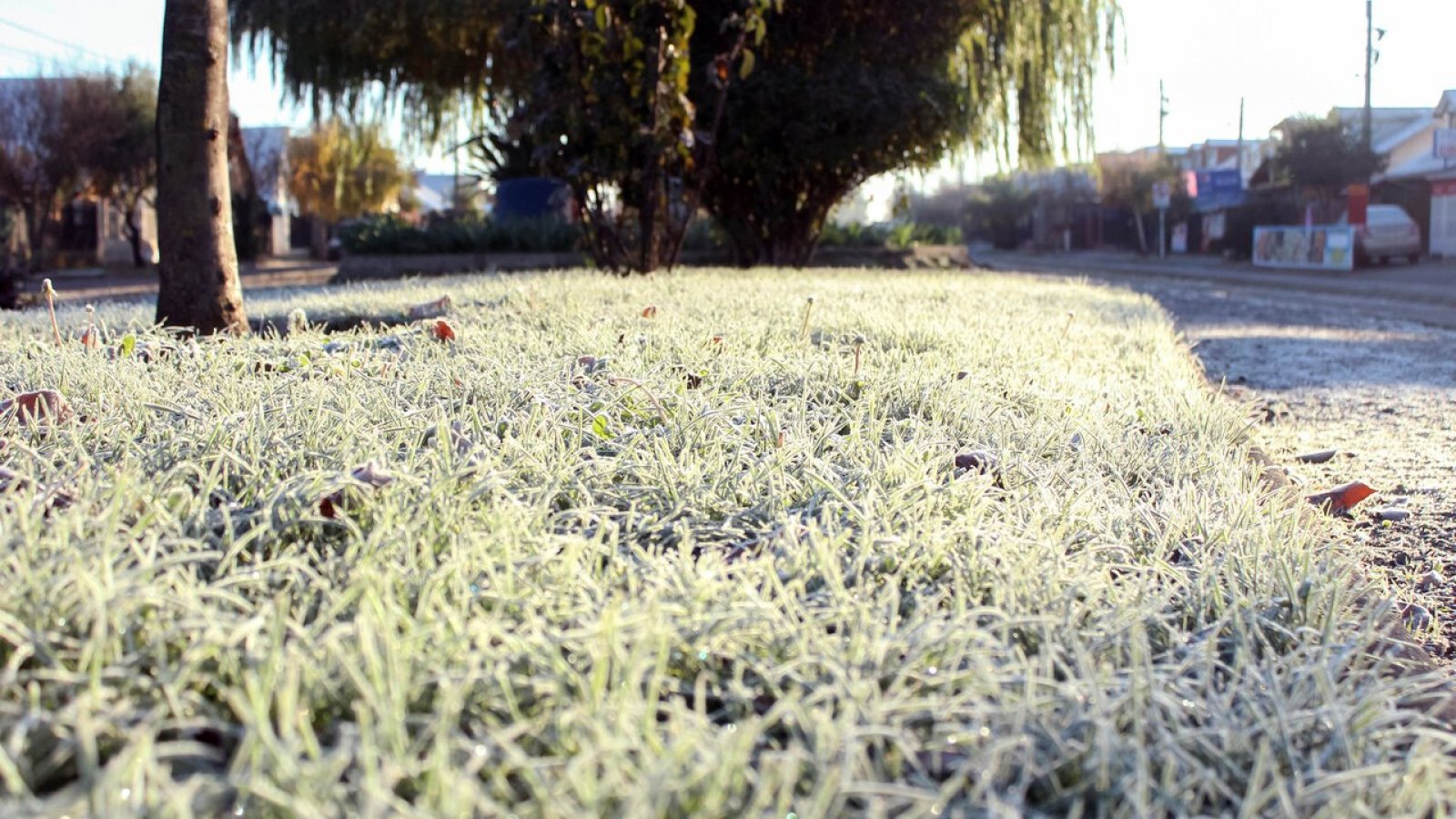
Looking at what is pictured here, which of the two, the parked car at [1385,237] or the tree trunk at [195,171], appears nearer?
the tree trunk at [195,171]

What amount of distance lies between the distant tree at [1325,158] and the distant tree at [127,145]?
104 feet

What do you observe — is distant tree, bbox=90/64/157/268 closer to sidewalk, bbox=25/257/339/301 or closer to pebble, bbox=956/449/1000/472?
sidewalk, bbox=25/257/339/301

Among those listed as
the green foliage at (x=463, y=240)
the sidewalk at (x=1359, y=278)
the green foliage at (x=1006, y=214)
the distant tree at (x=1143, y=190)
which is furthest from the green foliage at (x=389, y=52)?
the green foliage at (x=1006, y=214)

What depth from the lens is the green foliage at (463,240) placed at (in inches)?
629

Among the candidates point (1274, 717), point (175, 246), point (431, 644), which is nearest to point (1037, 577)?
point (1274, 717)

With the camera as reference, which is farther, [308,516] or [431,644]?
[308,516]

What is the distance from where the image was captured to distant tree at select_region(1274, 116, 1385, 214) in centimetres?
3381

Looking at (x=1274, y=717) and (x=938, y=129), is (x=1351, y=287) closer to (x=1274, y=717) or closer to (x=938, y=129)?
(x=938, y=129)

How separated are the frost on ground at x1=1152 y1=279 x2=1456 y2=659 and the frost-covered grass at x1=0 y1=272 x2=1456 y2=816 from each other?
2.10ft

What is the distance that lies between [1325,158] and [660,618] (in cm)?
3762

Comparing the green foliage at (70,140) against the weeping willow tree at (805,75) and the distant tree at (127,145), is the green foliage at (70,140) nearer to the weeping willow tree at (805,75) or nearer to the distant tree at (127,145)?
the distant tree at (127,145)

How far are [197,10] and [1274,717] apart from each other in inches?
186

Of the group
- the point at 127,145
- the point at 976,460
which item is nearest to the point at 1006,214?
the point at 127,145

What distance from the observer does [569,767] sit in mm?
1076
